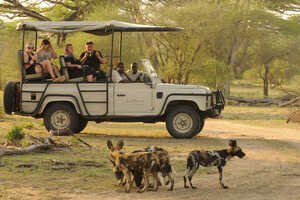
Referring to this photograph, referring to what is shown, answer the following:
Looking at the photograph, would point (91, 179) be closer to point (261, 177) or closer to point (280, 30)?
point (261, 177)

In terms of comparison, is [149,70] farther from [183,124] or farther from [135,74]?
[183,124]

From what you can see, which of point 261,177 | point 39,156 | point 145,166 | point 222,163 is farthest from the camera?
point 39,156

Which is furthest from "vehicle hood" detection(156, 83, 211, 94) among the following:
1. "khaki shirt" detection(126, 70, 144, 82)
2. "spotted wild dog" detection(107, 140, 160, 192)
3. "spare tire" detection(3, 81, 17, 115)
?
"spotted wild dog" detection(107, 140, 160, 192)

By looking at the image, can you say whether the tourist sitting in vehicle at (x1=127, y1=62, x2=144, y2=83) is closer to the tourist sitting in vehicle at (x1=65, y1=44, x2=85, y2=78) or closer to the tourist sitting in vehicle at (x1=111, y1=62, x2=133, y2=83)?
the tourist sitting in vehicle at (x1=111, y1=62, x2=133, y2=83)

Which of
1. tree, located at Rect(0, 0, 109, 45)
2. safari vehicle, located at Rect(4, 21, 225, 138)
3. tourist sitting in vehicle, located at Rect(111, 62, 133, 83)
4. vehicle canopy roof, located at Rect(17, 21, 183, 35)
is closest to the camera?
vehicle canopy roof, located at Rect(17, 21, 183, 35)

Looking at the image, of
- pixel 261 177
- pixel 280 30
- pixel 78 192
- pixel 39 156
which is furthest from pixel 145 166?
pixel 280 30

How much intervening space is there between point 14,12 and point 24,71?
1924 centimetres

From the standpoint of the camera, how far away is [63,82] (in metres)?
13.3

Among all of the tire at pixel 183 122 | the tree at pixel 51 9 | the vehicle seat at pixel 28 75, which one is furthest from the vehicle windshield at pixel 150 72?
the tree at pixel 51 9

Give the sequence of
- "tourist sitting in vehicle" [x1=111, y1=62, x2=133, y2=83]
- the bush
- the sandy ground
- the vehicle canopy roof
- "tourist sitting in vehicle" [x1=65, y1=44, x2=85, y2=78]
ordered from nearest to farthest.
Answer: the sandy ground → the bush → the vehicle canopy roof → "tourist sitting in vehicle" [x1=111, y1=62, x2=133, y2=83] → "tourist sitting in vehicle" [x1=65, y1=44, x2=85, y2=78]

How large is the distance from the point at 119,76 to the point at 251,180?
5.55 meters

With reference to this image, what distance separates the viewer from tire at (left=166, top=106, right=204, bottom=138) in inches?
526

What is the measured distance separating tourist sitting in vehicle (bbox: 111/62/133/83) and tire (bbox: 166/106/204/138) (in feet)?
3.83

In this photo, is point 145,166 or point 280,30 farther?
point 280,30
